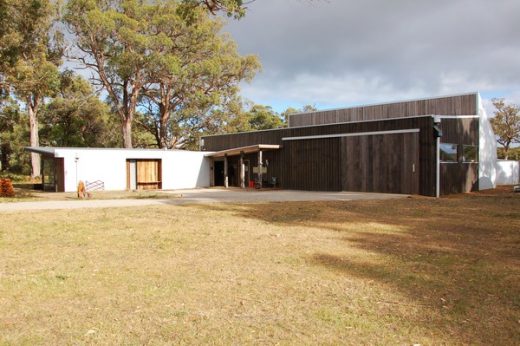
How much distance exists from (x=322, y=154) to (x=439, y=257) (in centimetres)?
1730

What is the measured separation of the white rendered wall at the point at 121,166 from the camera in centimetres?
2392

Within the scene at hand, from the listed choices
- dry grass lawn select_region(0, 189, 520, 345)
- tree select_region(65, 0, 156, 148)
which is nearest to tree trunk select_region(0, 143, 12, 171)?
tree select_region(65, 0, 156, 148)

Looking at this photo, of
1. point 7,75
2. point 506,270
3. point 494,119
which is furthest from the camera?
point 494,119

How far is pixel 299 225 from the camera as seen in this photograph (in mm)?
10250

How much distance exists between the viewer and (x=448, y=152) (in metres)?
20.9

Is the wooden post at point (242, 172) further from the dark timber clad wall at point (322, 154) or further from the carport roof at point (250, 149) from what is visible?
the dark timber clad wall at point (322, 154)

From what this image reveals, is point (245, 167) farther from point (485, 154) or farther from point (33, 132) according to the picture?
point (33, 132)

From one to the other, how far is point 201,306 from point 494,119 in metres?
50.5

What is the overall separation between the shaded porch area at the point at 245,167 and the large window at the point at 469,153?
1028cm

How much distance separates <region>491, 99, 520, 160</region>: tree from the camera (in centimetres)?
4609

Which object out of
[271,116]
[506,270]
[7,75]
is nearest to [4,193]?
[7,75]

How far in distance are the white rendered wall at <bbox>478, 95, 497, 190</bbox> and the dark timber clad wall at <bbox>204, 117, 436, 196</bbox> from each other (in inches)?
256

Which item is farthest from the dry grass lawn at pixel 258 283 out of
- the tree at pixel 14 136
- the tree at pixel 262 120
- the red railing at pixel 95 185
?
the tree at pixel 262 120

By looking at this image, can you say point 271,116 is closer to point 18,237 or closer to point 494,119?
point 494,119
